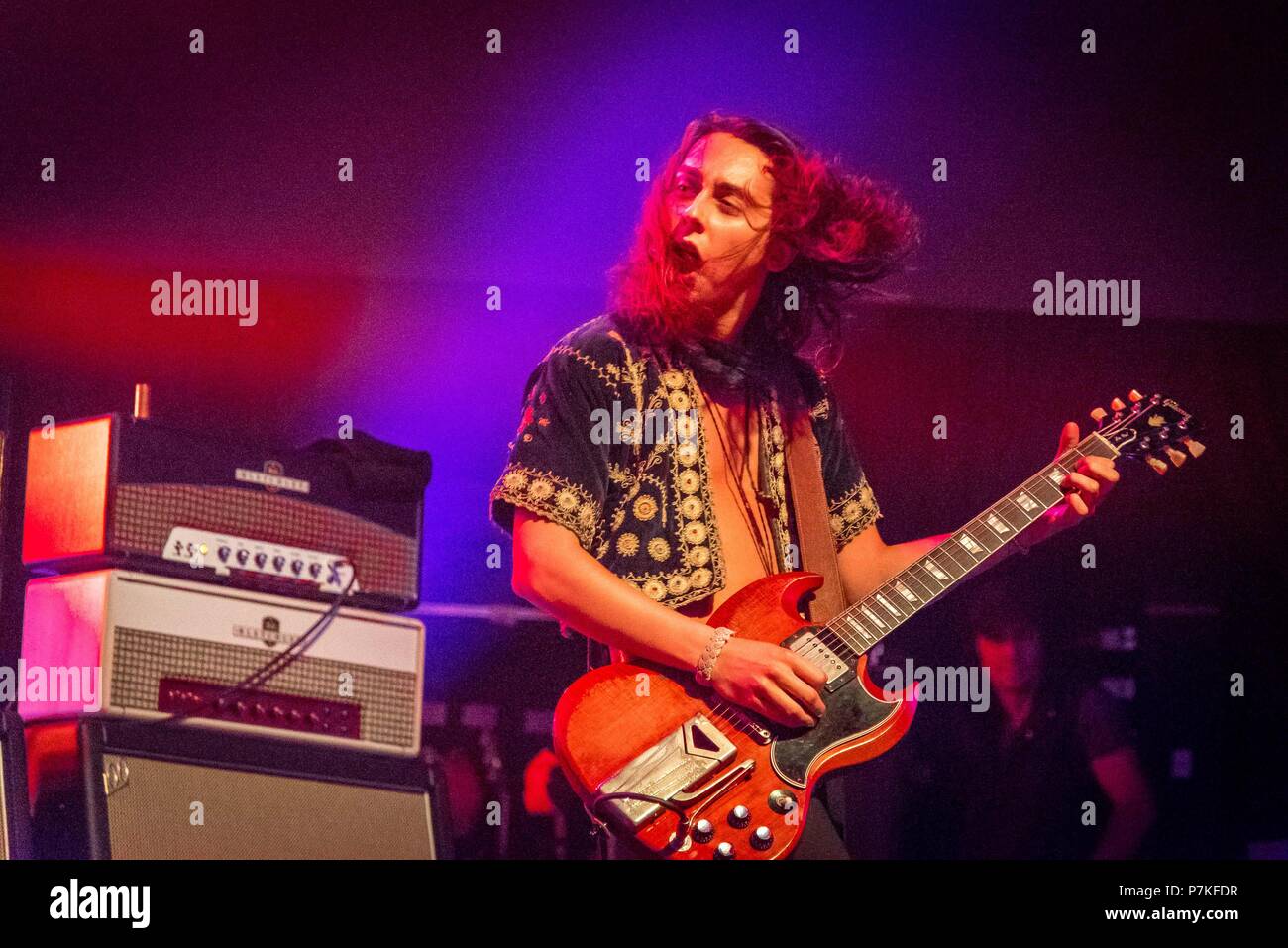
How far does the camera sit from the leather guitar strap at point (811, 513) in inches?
101

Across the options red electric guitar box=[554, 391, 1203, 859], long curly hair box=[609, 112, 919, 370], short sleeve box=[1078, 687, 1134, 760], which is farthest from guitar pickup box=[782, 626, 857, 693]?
short sleeve box=[1078, 687, 1134, 760]

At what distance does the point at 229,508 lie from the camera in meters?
2.78

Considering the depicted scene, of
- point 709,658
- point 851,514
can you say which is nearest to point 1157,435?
point 851,514

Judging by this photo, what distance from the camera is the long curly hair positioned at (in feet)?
8.87

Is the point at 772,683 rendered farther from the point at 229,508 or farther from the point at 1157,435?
the point at 229,508

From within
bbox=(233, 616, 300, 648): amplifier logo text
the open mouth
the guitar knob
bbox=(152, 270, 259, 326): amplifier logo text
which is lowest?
the guitar knob

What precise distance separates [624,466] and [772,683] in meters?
0.49

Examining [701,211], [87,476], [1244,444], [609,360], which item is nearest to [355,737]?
[87,476]

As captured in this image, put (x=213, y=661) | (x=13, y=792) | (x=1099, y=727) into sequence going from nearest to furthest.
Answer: (x=13, y=792), (x=213, y=661), (x=1099, y=727)

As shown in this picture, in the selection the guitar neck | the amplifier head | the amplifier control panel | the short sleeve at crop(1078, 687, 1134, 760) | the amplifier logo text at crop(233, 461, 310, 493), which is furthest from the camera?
the short sleeve at crop(1078, 687, 1134, 760)

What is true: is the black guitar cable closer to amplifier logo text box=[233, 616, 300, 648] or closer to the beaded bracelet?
amplifier logo text box=[233, 616, 300, 648]

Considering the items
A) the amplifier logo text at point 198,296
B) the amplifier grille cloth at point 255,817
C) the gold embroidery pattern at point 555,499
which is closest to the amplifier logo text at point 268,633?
the amplifier grille cloth at point 255,817
